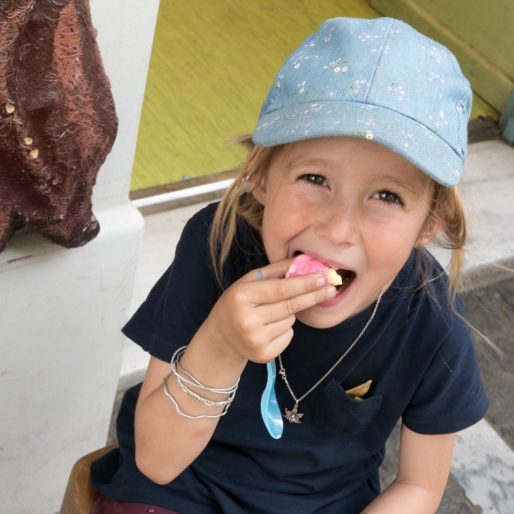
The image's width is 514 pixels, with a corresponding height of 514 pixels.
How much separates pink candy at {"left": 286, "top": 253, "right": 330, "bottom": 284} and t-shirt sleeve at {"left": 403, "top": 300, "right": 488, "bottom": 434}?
35 centimetres

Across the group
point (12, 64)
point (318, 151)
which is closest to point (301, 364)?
point (318, 151)

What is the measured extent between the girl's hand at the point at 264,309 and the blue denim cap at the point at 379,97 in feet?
0.68

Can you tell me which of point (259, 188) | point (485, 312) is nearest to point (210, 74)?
point (485, 312)

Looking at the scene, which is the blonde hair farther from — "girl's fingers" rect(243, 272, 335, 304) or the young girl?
"girl's fingers" rect(243, 272, 335, 304)

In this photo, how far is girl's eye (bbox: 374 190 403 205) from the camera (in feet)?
3.96

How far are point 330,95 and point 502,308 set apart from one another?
1.99 m

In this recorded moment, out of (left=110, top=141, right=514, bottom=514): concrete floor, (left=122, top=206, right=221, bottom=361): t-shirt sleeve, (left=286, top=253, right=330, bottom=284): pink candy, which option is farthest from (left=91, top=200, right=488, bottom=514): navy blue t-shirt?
(left=110, top=141, right=514, bottom=514): concrete floor

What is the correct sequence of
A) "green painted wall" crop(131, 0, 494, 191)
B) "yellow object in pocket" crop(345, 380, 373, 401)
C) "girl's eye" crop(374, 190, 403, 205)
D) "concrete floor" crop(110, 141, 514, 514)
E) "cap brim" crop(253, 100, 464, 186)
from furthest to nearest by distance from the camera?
"green painted wall" crop(131, 0, 494, 191) < "concrete floor" crop(110, 141, 514, 514) < "yellow object in pocket" crop(345, 380, 373, 401) < "girl's eye" crop(374, 190, 403, 205) < "cap brim" crop(253, 100, 464, 186)

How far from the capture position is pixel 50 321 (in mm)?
1562

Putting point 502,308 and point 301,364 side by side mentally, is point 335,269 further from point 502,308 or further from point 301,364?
point 502,308

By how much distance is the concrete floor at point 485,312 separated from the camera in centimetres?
227

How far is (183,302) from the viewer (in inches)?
54.7

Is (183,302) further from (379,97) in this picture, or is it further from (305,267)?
(379,97)

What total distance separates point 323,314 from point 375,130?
12.4 inches
